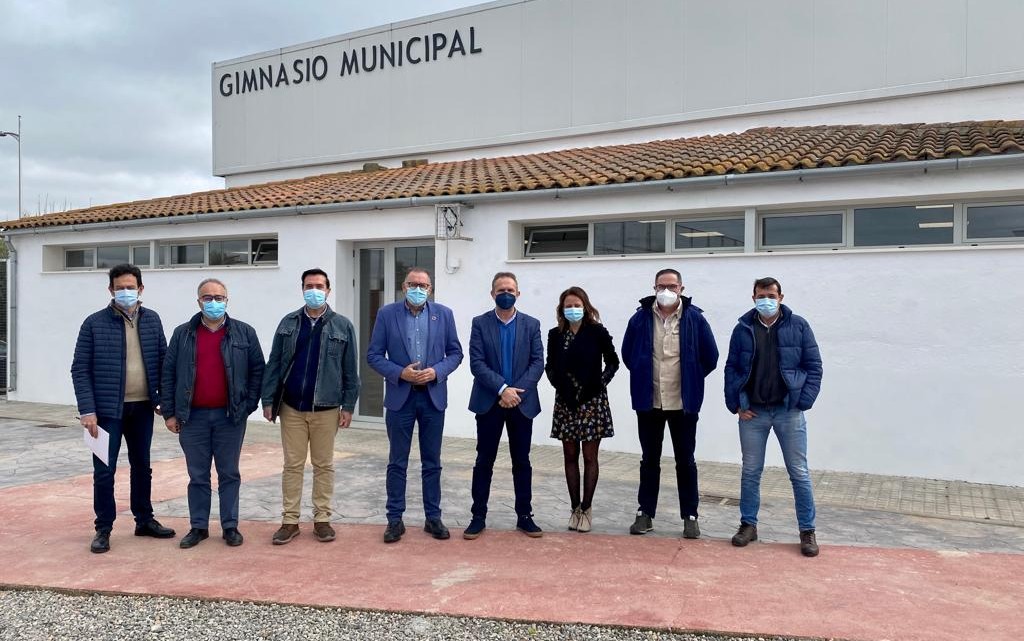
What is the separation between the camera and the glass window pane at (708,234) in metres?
9.13

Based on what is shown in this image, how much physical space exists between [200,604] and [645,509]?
3.01 meters

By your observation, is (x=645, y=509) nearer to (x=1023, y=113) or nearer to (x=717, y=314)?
(x=717, y=314)

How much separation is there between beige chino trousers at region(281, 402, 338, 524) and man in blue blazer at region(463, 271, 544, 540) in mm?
1018

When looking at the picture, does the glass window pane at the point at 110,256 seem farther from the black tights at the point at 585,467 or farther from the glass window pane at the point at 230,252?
the black tights at the point at 585,467

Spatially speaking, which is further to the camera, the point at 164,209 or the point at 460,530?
the point at 164,209

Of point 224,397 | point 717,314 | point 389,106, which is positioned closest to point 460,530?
point 224,397

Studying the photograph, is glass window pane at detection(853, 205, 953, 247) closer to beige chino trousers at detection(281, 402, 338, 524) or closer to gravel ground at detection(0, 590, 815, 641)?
gravel ground at detection(0, 590, 815, 641)

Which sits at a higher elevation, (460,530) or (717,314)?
(717,314)

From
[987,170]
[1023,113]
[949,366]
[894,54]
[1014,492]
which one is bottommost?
[1014,492]

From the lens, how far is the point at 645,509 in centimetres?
590

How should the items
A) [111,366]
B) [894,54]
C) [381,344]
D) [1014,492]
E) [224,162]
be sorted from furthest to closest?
[224,162], [894,54], [1014,492], [381,344], [111,366]

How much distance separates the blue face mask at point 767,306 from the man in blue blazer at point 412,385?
6.99 feet

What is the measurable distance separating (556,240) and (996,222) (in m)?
4.73

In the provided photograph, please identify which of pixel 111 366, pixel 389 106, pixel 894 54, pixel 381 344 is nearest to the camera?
pixel 111 366
